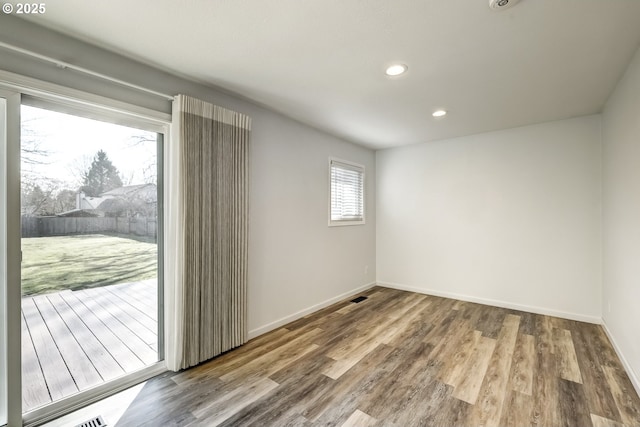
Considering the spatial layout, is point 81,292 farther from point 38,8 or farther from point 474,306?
point 474,306

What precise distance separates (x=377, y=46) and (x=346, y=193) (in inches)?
108

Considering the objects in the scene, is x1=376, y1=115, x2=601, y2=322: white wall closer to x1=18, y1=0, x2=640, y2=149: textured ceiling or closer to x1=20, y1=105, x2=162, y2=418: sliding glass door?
Answer: x1=18, y1=0, x2=640, y2=149: textured ceiling

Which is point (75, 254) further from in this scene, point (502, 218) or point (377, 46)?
point (502, 218)

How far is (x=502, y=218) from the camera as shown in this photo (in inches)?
156

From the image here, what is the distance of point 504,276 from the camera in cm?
395

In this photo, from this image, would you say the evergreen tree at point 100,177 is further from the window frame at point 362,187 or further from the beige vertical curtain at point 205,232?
the window frame at point 362,187

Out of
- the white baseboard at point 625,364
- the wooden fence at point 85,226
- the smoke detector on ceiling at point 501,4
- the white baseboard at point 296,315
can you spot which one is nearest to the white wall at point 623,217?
the white baseboard at point 625,364

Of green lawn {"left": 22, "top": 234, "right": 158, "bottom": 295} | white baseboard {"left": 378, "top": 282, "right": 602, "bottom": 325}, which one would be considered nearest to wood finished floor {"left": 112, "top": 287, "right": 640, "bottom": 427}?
white baseboard {"left": 378, "top": 282, "right": 602, "bottom": 325}

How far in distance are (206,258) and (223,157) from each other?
38.2 inches

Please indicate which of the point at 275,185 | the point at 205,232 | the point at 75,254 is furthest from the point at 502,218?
the point at 75,254

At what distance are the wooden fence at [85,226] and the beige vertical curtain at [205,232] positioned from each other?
→ 22 cm

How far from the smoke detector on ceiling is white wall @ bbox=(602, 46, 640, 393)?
54.1 inches

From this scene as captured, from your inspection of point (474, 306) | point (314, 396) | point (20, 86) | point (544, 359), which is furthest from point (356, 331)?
point (20, 86)

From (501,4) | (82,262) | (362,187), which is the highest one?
(501,4)
